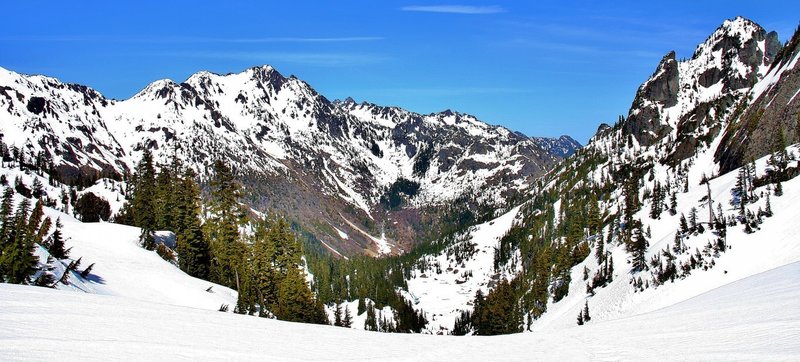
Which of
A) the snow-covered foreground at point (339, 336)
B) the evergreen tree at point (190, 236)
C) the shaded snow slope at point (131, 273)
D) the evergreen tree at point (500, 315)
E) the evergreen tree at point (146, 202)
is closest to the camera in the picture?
the snow-covered foreground at point (339, 336)

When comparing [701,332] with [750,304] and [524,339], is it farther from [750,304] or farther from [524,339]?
[524,339]

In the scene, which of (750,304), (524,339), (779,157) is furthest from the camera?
(779,157)

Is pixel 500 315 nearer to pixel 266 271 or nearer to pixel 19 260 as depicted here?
pixel 266 271

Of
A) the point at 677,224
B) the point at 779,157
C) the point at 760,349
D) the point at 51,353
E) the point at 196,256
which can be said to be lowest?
the point at 51,353

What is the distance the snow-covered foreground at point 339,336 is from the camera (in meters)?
13.8

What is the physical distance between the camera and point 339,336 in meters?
20.1

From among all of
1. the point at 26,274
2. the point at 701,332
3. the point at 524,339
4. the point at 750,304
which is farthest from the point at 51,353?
the point at 26,274

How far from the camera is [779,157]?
105 metres

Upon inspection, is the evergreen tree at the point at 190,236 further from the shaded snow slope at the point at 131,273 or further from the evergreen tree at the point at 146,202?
the shaded snow slope at the point at 131,273

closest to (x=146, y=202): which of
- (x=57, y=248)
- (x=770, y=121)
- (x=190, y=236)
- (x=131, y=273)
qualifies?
(x=190, y=236)

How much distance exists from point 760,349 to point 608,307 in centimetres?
7849

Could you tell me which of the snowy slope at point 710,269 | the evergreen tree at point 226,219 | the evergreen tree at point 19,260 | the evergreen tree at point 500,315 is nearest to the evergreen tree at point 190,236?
the evergreen tree at point 226,219

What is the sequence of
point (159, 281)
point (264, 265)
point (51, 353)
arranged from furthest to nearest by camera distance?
point (264, 265)
point (159, 281)
point (51, 353)

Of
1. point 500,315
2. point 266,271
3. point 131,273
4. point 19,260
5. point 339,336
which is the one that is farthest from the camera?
point 500,315
